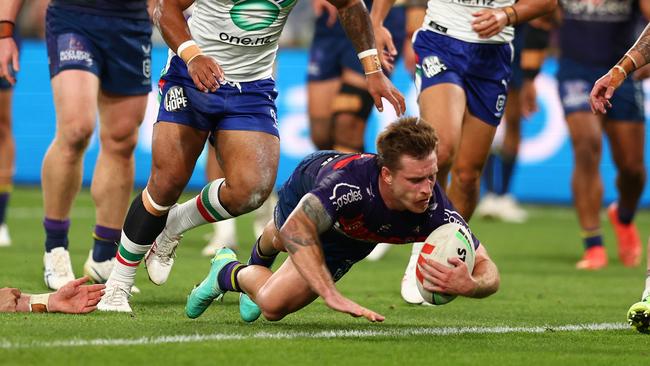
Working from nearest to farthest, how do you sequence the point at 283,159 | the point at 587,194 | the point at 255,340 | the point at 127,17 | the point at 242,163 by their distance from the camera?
1. the point at 255,340
2. the point at 242,163
3. the point at 127,17
4. the point at 587,194
5. the point at 283,159

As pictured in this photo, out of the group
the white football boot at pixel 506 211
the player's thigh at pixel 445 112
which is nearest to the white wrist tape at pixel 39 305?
the player's thigh at pixel 445 112

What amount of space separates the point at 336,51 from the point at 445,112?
12.7 feet

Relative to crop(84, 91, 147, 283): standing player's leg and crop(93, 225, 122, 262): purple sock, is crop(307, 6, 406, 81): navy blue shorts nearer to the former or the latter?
crop(84, 91, 147, 283): standing player's leg

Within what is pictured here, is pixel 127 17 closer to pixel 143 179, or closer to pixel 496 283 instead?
pixel 496 283

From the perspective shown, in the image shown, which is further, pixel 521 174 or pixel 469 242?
pixel 521 174

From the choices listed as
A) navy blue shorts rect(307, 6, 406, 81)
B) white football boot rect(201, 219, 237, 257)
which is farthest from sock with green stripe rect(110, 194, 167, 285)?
navy blue shorts rect(307, 6, 406, 81)

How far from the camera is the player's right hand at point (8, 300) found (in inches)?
272

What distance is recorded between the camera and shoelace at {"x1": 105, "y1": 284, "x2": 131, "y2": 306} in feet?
23.7

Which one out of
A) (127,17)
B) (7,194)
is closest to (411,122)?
(127,17)

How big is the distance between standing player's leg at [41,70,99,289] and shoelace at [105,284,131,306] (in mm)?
1012

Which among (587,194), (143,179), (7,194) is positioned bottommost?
(143,179)

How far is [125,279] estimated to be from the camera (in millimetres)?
7359

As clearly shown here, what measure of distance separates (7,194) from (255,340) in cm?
630

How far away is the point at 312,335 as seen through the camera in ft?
20.9
